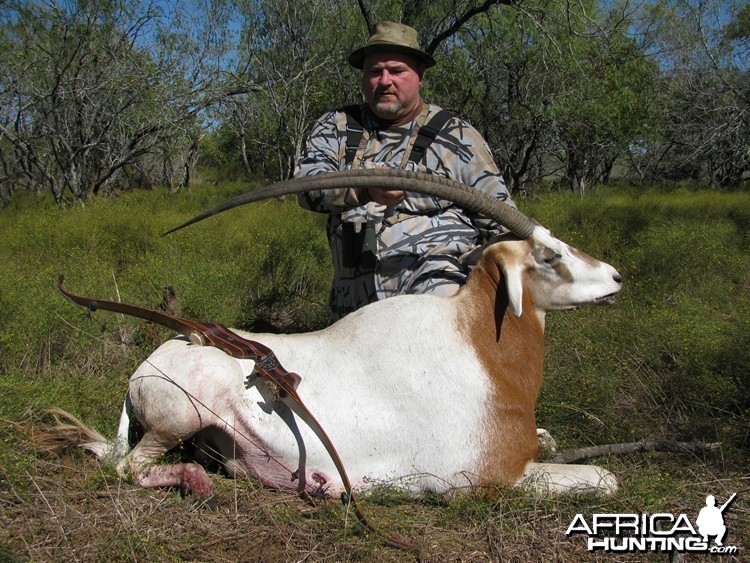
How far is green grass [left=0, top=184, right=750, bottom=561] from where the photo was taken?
249cm

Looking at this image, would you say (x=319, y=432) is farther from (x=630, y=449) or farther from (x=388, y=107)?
(x=388, y=107)

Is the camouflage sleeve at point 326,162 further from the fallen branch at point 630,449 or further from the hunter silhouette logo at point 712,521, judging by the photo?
the hunter silhouette logo at point 712,521

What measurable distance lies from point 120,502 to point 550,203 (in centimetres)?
972

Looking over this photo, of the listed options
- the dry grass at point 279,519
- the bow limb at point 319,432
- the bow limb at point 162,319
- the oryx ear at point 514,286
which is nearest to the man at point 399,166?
the oryx ear at point 514,286

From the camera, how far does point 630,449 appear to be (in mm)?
3297

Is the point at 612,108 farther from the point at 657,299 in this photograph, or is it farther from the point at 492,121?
the point at 657,299

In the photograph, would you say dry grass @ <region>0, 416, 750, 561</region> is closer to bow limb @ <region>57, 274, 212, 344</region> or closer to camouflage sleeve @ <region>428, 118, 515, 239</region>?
bow limb @ <region>57, 274, 212, 344</region>

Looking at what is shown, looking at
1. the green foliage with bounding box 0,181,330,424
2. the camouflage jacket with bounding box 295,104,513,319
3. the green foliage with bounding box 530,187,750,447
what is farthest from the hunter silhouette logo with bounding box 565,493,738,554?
the green foliage with bounding box 0,181,330,424

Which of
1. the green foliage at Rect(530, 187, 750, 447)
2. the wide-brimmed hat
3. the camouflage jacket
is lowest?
the green foliage at Rect(530, 187, 750, 447)

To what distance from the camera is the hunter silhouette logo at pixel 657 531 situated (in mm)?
2430

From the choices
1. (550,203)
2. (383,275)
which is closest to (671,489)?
(383,275)

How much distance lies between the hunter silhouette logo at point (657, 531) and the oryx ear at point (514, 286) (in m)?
0.94

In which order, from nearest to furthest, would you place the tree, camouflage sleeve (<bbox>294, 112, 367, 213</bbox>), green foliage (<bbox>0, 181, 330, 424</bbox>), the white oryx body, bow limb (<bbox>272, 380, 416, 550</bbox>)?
1. bow limb (<bbox>272, 380, 416, 550</bbox>)
2. the white oryx body
3. camouflage sleeve (<bbox>294, 112, 367, 213</bbox>)
4. green foliage (<bbox>0, 181, 330, 424</bbox>)
5. the tree

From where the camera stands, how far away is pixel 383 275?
151 inches
